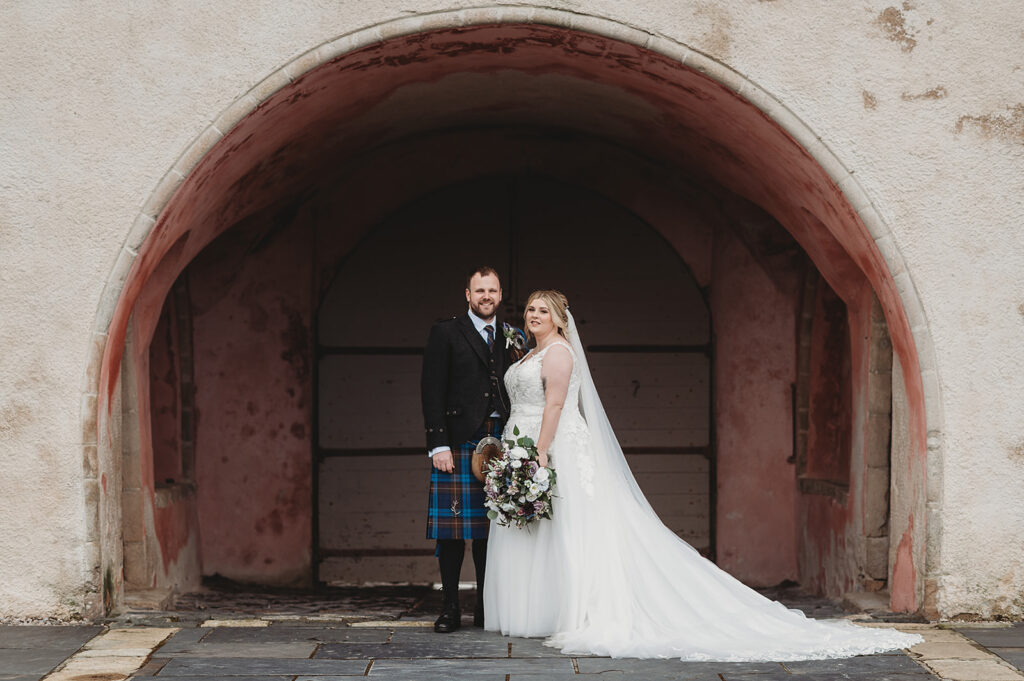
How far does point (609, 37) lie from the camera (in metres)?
5.75

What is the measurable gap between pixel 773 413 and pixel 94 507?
197 inches

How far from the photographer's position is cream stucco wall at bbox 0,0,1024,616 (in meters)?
5.67

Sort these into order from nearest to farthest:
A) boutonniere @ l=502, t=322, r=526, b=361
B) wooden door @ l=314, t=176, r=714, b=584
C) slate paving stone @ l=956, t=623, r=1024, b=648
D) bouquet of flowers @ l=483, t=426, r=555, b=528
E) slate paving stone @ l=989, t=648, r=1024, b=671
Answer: slate paving stone @ l=989, t=648, r=1024, b=671 → slate paving stone @ l=956, t=623, r=1024, b=648 → bouquet of flowers @ l=483, t=426, r=555, b=528 → boutonniere @ l=502, t=322, r=526, b=361 → wooden door @ l=314, t=176, r=714, b=584

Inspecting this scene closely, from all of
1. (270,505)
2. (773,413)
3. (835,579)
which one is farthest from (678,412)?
(270,505)

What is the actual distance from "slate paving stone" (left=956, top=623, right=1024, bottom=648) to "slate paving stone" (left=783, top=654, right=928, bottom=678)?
1.81 ft

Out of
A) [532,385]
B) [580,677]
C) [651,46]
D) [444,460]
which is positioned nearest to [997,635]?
[580,677]

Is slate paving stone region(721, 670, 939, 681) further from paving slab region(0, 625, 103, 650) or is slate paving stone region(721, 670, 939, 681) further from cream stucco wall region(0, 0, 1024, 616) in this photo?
paving slab region(0, 625, 103, 650)

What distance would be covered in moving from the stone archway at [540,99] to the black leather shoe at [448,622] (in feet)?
5.67

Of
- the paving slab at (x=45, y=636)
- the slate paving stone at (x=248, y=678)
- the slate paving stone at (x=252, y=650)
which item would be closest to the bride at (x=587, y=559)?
the slate paving stone at (x=252, y=650)

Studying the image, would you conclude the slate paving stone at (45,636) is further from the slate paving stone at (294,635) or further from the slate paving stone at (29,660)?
the slate paving stone at (294,635)

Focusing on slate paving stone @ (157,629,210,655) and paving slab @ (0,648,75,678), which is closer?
paving slab @ (0,648,75,678)

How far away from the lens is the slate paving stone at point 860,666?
4.71 meters

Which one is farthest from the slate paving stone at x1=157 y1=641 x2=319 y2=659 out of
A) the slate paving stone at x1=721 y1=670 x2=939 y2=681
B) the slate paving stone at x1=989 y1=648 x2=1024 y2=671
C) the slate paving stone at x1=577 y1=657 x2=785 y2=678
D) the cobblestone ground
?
the slate paving stone at x1=989 y1=648 x2=1024 y2=671

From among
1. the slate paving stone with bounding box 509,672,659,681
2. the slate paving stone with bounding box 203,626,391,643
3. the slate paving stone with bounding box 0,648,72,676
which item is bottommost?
the slate paving stone with bounding box 203,626,391,643
